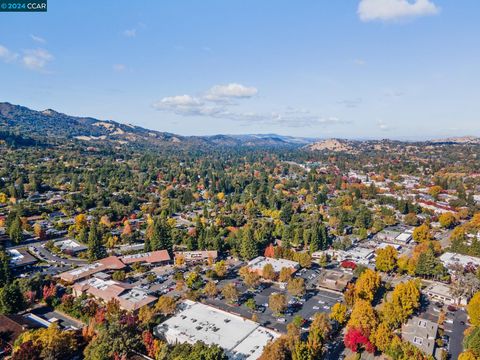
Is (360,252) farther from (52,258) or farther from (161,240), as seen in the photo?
(52,258)

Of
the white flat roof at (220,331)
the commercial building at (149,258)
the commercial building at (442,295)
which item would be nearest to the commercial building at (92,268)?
the commercial building at (149,258)

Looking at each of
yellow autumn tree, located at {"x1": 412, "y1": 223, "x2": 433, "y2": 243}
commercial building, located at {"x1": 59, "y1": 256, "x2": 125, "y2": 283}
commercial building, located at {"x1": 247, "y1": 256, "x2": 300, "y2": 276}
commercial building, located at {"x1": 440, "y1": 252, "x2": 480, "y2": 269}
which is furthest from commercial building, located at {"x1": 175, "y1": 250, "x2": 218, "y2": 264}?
yellow autumn tree, located at {"x1": 412, "y1": 223, "x2": 433, "y2": 243}

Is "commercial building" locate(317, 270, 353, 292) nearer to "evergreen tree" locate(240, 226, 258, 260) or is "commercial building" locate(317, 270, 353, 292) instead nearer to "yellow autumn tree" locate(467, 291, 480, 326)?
"evergreen tree" locate(240, 226, 258, 260)

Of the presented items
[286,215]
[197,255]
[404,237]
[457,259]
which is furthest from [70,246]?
[457,259]

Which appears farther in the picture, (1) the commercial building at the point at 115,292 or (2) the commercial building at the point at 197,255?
(2) the commercial building at the point at 197,255

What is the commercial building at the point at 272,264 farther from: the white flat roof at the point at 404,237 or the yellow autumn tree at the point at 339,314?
the white flat roof at the point at 404,237

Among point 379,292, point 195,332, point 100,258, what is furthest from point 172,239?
point 379,292
